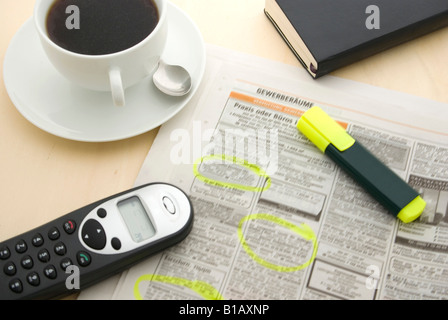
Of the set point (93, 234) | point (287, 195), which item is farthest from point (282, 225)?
point (93, 234)

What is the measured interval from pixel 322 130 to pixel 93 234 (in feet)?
0.74

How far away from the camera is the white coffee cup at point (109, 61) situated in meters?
0.42

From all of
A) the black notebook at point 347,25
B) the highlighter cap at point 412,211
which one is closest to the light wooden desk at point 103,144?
the black notebook at point 347,25

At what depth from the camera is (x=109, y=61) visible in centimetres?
42

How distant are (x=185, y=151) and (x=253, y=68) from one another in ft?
0.39

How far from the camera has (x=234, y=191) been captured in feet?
1.48

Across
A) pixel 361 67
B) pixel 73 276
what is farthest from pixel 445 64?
pixel 73 276

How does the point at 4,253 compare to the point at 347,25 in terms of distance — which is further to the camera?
the point at 347,25

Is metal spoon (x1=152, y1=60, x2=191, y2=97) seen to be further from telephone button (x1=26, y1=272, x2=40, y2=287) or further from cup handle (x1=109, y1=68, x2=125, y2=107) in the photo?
telephone button (x1=26, y1=272, x2=40, y2=287)

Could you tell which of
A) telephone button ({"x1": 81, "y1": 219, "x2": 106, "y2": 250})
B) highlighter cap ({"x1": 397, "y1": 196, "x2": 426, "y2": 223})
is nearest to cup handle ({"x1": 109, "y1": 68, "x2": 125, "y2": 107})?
telephone button ({"x1": 81, "y1": 219, "x2": 106, "y2": 250})

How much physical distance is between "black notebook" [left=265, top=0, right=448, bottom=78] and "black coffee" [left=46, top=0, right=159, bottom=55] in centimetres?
15

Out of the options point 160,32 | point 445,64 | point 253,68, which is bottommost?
point 445,64

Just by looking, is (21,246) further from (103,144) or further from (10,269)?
(103,144)
